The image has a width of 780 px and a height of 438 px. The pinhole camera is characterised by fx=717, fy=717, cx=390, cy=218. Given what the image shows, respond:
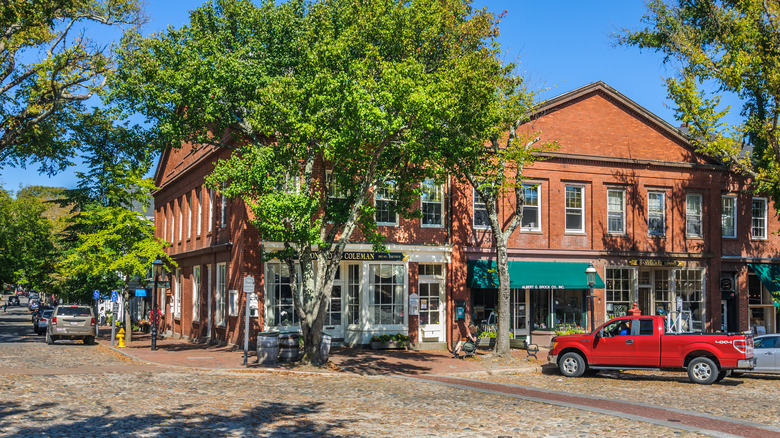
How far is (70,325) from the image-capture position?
32000 millimetres

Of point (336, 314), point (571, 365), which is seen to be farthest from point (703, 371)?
point (336, 314)

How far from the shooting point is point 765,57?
2469 cm

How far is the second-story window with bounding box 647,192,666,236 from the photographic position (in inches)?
1256

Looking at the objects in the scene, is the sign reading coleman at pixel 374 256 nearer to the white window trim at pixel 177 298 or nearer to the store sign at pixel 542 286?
the store sign at pixel 542 286

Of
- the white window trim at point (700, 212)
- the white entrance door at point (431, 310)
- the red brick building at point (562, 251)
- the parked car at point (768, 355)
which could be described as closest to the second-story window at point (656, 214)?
the red brick building at point (562, 251)

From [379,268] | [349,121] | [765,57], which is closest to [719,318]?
[765,57]

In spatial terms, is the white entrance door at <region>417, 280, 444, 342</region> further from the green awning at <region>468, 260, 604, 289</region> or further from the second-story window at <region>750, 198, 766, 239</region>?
the second-story window at <region>750, 198, 766, 239</region>

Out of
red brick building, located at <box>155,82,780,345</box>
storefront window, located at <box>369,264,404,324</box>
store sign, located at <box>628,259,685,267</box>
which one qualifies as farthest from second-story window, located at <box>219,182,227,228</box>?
store sign, located at <box>628,259,685,267</box>

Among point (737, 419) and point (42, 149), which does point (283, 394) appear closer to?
point (737, 419)

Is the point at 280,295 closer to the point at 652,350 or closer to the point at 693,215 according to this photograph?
the point at 652,350

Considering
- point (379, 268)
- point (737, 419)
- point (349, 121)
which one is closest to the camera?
point (737, 419)

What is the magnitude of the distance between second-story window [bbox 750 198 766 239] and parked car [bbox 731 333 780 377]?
14.0 m

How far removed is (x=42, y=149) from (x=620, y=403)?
89.0 feet

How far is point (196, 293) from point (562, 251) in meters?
16.7
